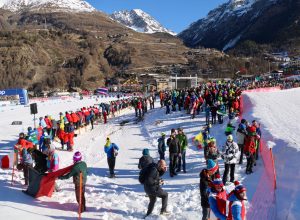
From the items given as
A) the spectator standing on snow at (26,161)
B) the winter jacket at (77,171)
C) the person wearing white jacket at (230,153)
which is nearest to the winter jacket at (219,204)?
the winter jacket at (77,171)

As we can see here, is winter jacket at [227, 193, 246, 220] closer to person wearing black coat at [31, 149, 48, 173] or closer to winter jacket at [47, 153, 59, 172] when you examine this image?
winter jacket at [47, 153, 59, 172]

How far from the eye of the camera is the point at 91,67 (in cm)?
16012

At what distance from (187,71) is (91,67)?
36689mm

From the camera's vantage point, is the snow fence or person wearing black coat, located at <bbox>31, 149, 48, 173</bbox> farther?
person wearing black coat, located at <bbox>31, 149, 48, 173</bbox>

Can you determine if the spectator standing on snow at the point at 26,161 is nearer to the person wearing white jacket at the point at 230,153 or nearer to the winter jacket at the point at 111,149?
the winter jacket at the point at 111,149

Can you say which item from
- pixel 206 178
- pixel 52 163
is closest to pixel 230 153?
pixel 206 178

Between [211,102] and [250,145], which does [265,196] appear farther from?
[211,102]

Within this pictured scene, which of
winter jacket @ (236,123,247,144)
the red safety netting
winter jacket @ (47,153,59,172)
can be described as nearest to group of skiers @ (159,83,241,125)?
winter jacket @ (236,123,247,144)

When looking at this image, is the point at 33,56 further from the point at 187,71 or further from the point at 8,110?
the point at 8,110

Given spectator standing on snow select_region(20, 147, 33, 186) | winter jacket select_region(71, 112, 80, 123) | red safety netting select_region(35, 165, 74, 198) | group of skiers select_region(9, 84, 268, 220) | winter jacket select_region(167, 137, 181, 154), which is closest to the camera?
group of skiers select_region(9, 84, 268, 220)

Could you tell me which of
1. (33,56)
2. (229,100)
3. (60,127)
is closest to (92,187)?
(60,127)

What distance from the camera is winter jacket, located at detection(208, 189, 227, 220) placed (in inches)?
272

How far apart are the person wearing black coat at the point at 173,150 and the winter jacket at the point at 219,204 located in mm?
5984

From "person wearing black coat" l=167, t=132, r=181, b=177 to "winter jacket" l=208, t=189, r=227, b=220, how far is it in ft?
19.6
